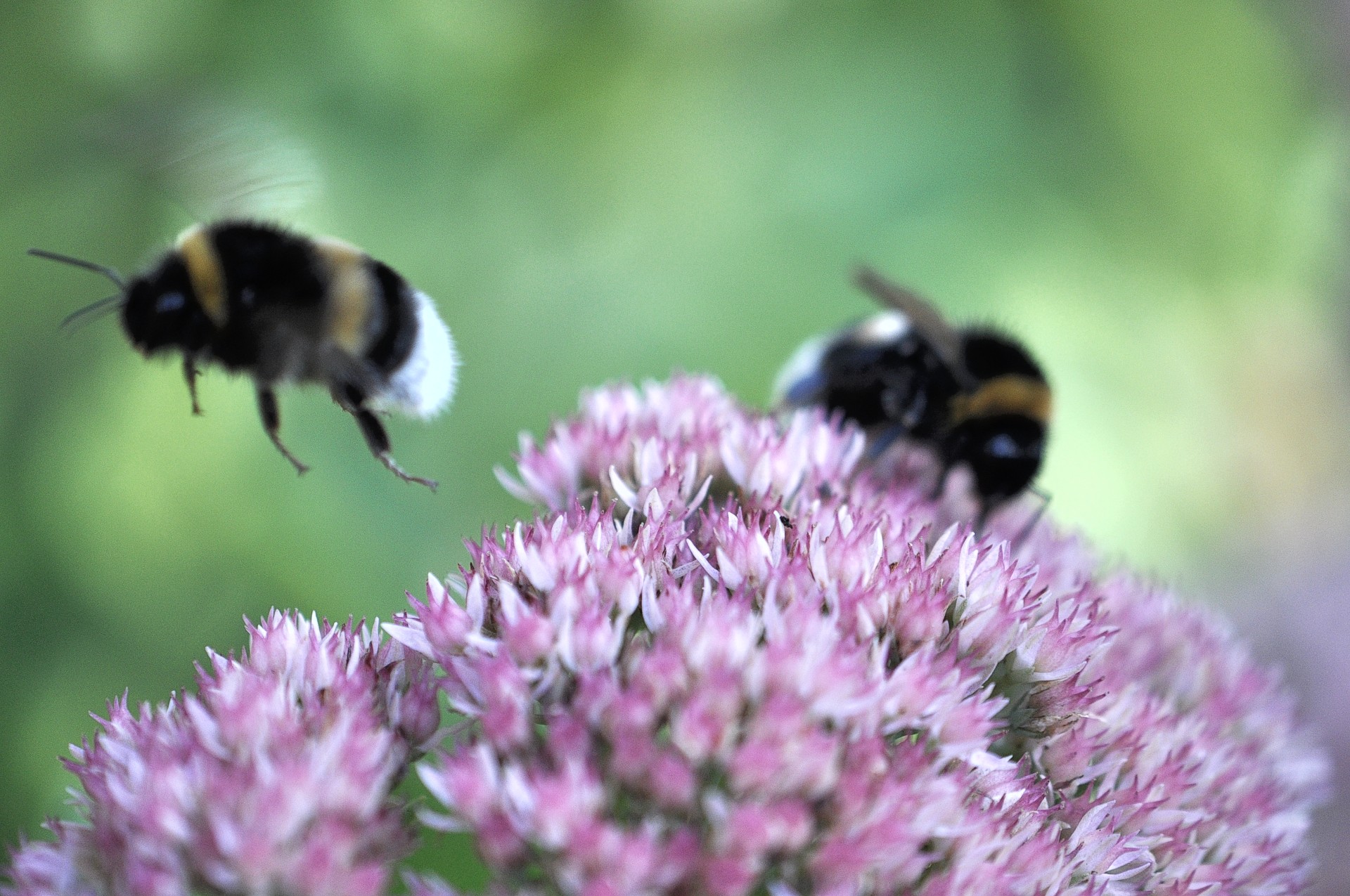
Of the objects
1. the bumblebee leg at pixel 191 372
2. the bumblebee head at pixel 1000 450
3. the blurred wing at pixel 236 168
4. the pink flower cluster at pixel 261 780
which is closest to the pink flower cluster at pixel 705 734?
the pink flower cluster at pixel 261 780

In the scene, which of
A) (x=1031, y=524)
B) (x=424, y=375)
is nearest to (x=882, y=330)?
(x=1031, y=524)

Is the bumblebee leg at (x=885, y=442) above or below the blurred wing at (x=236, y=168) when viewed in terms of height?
above

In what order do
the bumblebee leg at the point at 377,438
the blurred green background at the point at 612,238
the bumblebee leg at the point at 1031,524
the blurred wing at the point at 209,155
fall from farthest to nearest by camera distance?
the blurred green background at the point at 612,238, the bumblebee leg at the point at 1031,524, the bumblebee leg at the point at 377,438, the blurred wing at the point at 209,155

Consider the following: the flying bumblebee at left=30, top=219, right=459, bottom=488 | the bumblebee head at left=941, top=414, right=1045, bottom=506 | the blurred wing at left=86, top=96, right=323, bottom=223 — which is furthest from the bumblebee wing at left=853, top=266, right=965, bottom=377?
the blurred wing at left=86, top=96, right=323, bottom=223

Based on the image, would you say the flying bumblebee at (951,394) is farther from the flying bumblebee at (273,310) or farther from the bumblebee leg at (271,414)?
the bumblebee leg at (271,414)

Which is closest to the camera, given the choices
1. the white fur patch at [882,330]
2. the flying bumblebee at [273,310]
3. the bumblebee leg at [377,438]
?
the flying bumblebee at [273,310]

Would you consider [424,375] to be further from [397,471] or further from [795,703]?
[795,703]
